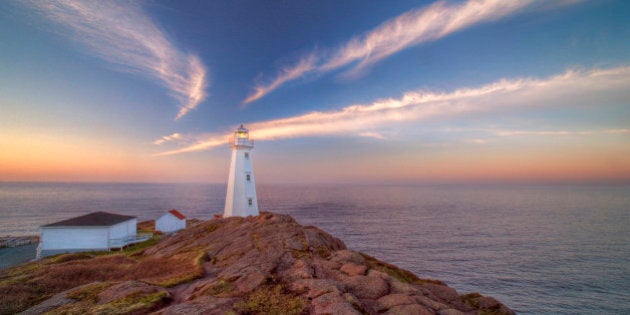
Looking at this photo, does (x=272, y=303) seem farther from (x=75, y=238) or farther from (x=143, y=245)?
(x=75, y=238)

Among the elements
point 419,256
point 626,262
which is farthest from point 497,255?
point 626,262

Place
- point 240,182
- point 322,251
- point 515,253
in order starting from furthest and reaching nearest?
point 515,253
point 240,182
point 322,251

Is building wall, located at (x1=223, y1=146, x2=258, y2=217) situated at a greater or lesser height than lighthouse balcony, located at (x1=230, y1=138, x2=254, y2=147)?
lesser

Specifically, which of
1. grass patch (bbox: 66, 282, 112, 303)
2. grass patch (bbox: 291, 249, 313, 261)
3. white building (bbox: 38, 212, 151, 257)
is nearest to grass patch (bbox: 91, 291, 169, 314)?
grass patch (bbox: 66, 282, 112, 303)

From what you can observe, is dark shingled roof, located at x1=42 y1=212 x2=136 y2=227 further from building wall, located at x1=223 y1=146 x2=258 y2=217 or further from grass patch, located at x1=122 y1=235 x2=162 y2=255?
building wall, located at x1=223 y1=146 x2=258 y2=217

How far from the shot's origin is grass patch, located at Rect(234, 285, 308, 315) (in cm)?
938

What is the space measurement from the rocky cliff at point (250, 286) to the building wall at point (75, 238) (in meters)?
12.5

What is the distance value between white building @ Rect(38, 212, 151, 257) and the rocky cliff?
41.0ft

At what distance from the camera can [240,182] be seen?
3709 cm

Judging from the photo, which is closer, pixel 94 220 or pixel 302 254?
pixel 302 254

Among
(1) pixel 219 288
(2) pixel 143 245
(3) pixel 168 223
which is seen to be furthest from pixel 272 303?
(3) pixel 168 223

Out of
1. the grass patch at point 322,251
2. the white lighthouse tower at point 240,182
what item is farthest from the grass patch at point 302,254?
the white lighthouse tower at point 240,182

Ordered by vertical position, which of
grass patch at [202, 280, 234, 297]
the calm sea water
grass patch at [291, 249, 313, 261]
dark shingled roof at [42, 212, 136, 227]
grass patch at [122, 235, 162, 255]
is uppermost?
grass patch at [291, 249, 313, 261]

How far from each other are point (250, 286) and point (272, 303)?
1947 mm
